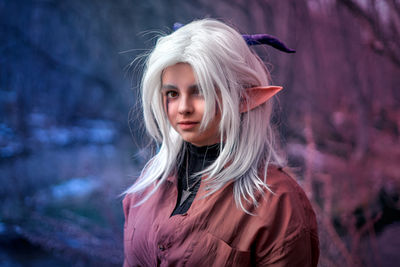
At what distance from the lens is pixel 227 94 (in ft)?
2.87

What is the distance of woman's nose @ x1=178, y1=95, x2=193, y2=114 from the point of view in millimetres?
899

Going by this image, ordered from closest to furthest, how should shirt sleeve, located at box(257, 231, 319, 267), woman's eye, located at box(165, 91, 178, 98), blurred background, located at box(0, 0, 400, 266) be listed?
shirt sleeve, located at box(257, 231, 319, 267) → woman's eye, located at box(165, 91, 178, 98) → blurred background, located at box(0, 0, 400, 266)

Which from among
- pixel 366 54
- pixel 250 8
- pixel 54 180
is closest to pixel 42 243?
pixel 54 180

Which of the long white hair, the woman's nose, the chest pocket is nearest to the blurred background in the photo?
A: the long white hair

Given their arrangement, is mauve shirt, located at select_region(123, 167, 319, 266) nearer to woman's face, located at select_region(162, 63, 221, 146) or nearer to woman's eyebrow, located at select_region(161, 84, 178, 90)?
woman's face, located at select_region(162, 63, 221, 146)

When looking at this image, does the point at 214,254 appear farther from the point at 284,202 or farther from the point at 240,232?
the point at 284,202

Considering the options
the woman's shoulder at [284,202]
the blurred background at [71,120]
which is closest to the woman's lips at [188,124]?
the woman's shoulder at [284,202]

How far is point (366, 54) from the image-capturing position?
1453 mm

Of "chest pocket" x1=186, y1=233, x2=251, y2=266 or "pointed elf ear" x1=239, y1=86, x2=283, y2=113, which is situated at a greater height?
"pointed elf ear" x1=239, y1=86, x2=283, y2=113

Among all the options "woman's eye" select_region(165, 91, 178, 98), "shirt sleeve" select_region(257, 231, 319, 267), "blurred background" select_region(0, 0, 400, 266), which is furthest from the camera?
"blurred background" select_region(0, 0, 400, 266)

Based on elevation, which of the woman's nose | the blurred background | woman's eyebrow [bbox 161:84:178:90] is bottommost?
the blurred background

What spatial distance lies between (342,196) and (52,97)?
1519 millimetres

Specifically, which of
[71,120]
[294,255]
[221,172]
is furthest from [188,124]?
[71,120]

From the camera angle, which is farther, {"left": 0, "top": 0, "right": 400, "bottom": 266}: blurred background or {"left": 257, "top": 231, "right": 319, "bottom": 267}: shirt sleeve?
{"left": 0, "top": 0, "right": 400, "bottom": 266}: blurred background
